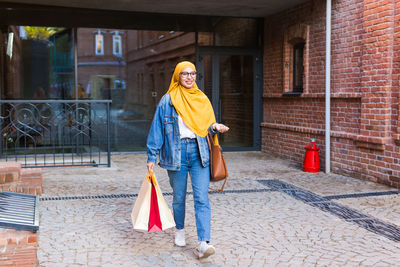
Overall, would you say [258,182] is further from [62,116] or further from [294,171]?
[62,116]

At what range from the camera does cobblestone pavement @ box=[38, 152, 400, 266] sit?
166 inches

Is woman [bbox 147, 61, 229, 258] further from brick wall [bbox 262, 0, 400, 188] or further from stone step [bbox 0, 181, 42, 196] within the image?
brick wall [bbox 262, 0, 400, 188]

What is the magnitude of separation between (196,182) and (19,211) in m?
2.08

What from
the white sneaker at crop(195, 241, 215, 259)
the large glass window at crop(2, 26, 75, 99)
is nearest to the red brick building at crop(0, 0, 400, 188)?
the large glass window at crop(2, 26, 75, 99)

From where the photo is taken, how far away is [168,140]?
4.23m

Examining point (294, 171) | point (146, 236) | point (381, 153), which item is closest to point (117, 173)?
point (294, 171)

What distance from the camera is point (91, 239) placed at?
475cm

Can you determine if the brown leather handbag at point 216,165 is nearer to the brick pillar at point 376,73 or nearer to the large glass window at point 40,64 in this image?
the brick pillar at point 376,73

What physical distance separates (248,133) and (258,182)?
13.6 feet

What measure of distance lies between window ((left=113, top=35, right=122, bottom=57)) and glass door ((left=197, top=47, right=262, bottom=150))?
1.85 meters

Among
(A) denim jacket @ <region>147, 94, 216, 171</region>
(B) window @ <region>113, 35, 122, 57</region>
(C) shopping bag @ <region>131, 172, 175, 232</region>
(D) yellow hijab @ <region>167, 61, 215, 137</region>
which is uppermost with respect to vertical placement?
(B) window @ <region>113, 35, 122, 57</region>

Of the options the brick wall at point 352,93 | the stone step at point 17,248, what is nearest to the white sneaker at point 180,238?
the stone step at point 17,248

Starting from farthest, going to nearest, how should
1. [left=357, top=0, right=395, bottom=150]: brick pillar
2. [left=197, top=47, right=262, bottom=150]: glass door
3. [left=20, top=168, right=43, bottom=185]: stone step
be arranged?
[left=197, top=47, right=262, bottom=150]: glass door → [left=357, top=0, right=395, bottom=150]: brick pillar → [left=20, top=168, right=43, bottom=185]: stone step

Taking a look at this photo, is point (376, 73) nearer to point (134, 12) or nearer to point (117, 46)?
point (134, 12)
